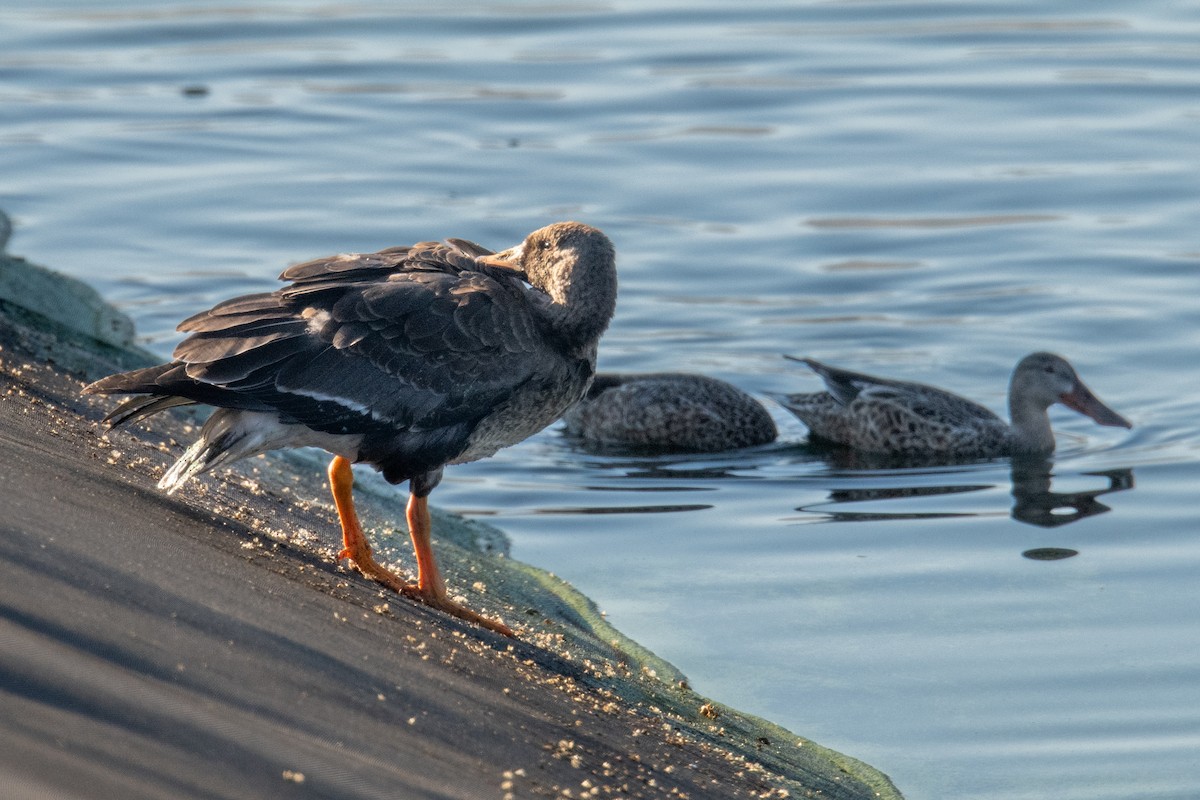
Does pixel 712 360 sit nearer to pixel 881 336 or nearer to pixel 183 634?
pixel 881 336

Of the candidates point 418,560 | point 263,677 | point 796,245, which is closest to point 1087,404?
point 796,245

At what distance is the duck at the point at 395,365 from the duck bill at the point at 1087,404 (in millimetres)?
5965

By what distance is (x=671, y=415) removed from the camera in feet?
37.8

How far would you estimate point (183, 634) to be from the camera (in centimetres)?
446

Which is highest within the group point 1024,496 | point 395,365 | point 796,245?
point 395,365

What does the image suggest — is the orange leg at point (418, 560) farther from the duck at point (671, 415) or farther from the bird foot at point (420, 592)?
the duck at point (671, 415)

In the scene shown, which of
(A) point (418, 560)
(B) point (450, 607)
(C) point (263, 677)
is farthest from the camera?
(A) point (418, 560)

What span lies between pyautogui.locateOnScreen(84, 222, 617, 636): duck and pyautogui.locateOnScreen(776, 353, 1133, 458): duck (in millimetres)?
5363

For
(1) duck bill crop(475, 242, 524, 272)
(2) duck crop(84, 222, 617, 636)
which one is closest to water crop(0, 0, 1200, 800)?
(2) duck crop(84, 222, 617, 636)

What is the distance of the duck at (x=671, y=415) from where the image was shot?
11.4 m

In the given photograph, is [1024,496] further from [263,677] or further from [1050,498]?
[263,677]

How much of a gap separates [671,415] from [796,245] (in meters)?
3.46

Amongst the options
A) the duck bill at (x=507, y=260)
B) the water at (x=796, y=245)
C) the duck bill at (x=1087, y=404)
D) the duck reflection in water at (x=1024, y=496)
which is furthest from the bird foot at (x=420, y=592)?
the duck bill at (x=1087, y=404)

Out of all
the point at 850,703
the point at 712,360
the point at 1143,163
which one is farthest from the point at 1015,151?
the point at 850,703
